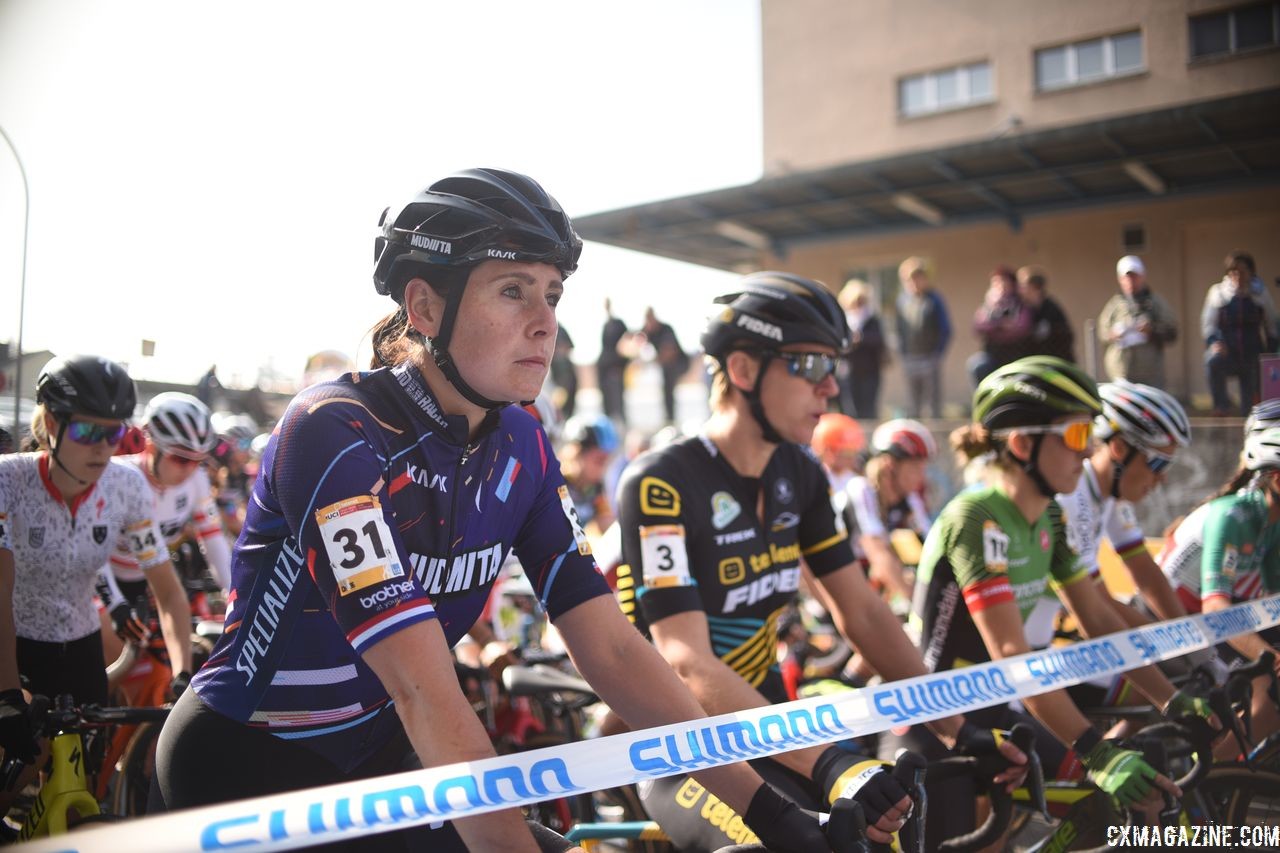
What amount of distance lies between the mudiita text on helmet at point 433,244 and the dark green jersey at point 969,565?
267cm

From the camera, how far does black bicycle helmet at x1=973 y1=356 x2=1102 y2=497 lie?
4.06m

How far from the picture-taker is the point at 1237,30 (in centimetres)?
684

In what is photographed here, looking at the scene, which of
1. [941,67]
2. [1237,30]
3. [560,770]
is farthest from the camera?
[941,67]

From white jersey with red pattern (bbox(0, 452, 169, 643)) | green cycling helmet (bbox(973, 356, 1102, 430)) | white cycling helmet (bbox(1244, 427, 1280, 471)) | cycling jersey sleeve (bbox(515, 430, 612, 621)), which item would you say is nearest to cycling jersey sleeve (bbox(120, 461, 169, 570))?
white jersey with red pattern (bbox(0, 452, 169, 643))

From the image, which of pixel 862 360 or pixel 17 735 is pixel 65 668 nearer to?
pixel 17 735

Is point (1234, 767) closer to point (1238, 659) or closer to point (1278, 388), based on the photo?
point (1238, 659)

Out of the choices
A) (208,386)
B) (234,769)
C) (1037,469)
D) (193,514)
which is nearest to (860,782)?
(234,769)

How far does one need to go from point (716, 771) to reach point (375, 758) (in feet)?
2.75

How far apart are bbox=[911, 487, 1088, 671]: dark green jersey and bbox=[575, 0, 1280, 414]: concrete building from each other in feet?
9.98

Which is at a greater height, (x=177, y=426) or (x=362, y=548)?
(x=177, y=426)

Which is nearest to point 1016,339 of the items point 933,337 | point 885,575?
point 933,337

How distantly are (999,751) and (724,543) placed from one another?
1127mm

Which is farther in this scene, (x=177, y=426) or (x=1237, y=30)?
(x=1237, y=30)

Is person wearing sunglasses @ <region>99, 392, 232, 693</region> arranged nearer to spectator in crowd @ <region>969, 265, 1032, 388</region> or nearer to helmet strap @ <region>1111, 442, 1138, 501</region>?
helmet strap @ <region>1111, 442, 1138, 501</region>
